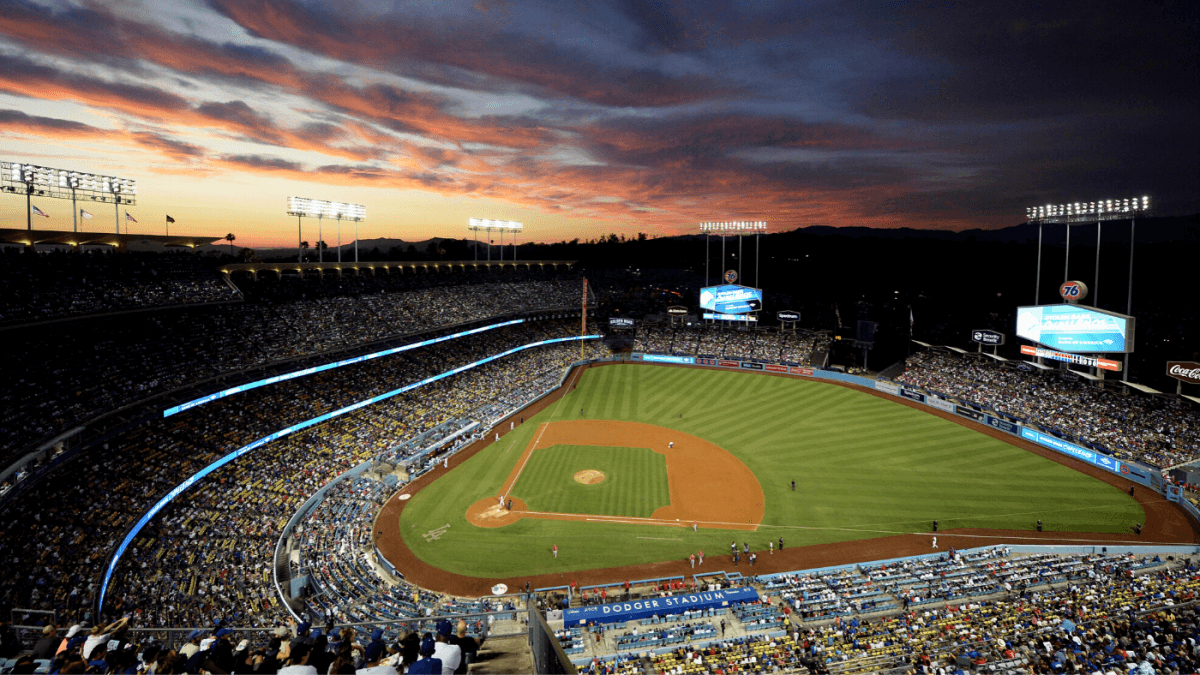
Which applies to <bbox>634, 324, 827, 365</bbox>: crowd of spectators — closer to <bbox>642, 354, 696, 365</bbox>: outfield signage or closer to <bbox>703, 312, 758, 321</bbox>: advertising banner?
<bbox>642, 354, 696, 365</bbox>: outfield signage

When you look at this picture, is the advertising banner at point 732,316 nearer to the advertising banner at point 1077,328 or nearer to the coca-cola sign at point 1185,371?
the advertising banner at point 1077,328

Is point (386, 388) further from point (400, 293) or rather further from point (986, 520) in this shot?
point (986, 520)

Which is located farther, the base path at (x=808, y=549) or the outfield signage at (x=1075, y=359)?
the outfield signage at (x=1075, y=359)

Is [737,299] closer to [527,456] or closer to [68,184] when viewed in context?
[527,456]

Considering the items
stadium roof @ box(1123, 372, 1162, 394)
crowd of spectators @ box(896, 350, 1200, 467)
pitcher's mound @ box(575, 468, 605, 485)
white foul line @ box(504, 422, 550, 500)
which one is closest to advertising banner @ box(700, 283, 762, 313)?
crowd of spectators @ box(896, 350, 1200, 467)

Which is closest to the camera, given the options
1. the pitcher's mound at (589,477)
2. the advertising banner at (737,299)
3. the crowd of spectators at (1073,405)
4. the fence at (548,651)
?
the fence at (548,651)

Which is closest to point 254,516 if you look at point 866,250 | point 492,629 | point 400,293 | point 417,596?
point 417,596

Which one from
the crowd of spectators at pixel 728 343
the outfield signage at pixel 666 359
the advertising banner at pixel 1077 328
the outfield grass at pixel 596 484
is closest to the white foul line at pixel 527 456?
the outfield grass at pixel 596 484

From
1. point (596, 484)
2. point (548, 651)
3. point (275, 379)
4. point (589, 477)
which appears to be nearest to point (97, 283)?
point (275, 379)
